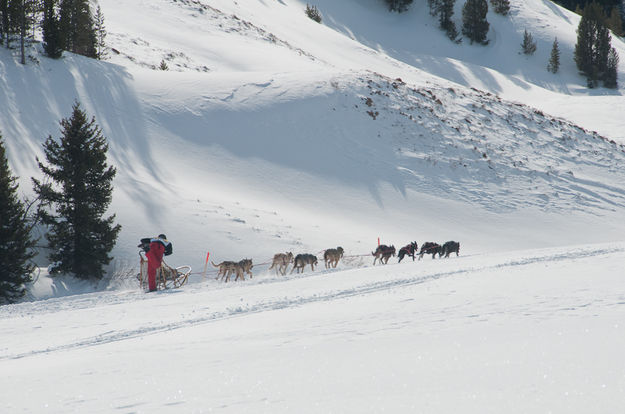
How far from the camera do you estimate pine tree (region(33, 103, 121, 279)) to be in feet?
53.6

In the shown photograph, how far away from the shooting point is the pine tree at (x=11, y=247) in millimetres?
14609

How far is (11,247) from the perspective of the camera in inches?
589

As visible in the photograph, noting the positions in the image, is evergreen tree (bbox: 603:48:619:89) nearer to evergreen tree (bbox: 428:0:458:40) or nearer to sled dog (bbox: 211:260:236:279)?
evergreen tree (bbox: 428:0:458:40)

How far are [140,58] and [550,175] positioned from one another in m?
31.8

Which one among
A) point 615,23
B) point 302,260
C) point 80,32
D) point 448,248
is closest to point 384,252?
point 448,248

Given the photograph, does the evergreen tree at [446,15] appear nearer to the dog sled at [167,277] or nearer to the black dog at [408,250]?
the black dog at [408,250]

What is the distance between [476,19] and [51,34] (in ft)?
206

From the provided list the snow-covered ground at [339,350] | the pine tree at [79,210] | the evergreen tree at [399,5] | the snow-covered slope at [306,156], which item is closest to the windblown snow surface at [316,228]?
the snow-covered ground at [339,350]

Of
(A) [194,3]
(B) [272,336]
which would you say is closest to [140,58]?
(A) [194,3]

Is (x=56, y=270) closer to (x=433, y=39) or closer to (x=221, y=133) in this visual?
(x=221, y=133)

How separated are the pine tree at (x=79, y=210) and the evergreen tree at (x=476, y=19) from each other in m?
70.1

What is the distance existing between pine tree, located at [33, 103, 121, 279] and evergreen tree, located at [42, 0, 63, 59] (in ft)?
54.6

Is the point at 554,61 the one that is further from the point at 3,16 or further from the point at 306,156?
the point at 3,16

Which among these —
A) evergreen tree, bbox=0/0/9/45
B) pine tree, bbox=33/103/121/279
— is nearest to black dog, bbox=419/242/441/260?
pine tree, bbox=33/103/121/279
